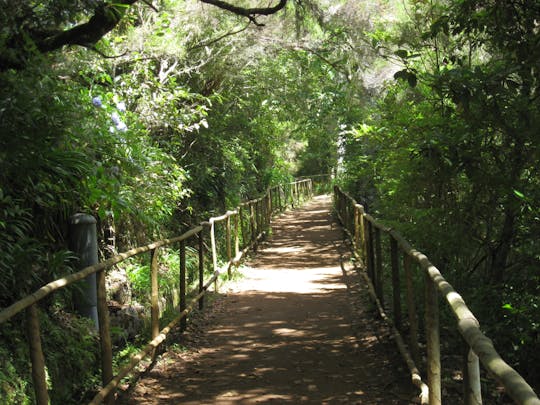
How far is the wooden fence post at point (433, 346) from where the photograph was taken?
386cm

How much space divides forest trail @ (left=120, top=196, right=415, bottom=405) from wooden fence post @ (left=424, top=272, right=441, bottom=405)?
941 mm

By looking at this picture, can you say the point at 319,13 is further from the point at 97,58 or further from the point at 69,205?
the point at 69,205

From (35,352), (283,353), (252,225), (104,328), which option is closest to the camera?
(35,352)

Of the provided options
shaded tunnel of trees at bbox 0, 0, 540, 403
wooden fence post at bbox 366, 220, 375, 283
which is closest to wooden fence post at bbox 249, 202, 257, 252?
shaded tunnel of trees at bbox 0, 0, 540, 403

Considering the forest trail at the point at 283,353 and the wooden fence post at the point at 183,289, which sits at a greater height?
the wooden fence post at the point at 183,289

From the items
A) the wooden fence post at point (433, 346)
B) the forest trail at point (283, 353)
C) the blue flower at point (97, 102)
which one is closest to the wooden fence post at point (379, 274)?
the forest trail at point (283, 353)

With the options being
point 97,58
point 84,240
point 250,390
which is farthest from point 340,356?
point 97,58

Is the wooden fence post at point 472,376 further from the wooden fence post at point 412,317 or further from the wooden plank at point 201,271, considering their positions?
the wooden plank at point 201,271

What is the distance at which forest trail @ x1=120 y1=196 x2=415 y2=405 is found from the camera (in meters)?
5.07

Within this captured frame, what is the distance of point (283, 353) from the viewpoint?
6.21m

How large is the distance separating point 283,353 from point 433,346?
2543 millimetres

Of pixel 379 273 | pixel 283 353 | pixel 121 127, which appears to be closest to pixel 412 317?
pixel 283 353

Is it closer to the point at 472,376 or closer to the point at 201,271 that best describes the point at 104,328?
the point at 472,376

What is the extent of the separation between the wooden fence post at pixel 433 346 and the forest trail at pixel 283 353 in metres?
0.94
